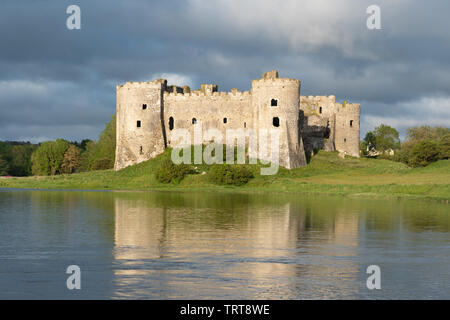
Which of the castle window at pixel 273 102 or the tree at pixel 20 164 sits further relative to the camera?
the tree at pixel 20 164

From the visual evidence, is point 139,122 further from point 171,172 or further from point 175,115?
point 171,172

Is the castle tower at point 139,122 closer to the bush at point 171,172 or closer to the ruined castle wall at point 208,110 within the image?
the ruined castle wall at point 208,110

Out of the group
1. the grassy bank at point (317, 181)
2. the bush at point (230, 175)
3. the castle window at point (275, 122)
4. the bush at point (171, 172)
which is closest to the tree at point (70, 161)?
the grassy bank at point (317, 181)

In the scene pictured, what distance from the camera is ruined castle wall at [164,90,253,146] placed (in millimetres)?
68438

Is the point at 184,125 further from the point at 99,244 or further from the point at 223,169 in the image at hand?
the point at 99,244

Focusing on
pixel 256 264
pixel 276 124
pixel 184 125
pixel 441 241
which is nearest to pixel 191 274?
pixel 256 264

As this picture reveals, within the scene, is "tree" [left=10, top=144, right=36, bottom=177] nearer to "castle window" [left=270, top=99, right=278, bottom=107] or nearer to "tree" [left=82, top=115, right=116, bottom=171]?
"tree" [left=82, top=115, right=116, bottom=171]

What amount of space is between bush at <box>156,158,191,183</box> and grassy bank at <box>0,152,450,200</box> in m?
0.67

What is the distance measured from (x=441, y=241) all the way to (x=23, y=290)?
15493 mm

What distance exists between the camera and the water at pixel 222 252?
15070 mm

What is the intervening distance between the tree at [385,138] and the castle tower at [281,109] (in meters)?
38.5

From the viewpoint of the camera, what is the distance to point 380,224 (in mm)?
28922

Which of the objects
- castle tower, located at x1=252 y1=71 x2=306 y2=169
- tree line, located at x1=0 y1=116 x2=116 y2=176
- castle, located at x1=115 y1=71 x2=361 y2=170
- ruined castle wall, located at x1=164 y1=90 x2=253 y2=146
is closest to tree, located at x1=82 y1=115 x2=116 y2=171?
tree line, located at x1=0 y1=116 x2=116 y2=176

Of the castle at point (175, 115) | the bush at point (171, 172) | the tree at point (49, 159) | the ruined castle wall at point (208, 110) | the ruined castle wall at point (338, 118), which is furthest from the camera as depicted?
the tree at point (49, 159)
